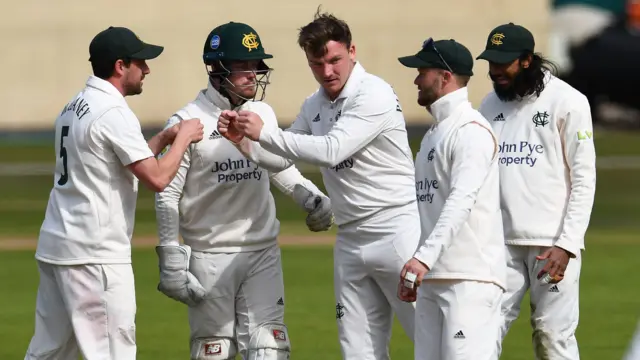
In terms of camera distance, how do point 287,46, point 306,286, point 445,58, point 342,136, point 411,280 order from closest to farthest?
point 411,280, point 445,58, point 342,136, point 306,286, point 287,46

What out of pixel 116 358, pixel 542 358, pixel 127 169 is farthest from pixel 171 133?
pixel 542 358

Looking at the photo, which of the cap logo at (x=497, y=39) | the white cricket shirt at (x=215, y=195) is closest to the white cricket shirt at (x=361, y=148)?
the white cricket shirt at (x=215, y=195)

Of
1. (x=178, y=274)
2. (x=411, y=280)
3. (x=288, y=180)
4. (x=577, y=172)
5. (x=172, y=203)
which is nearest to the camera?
(x=411, y=280)

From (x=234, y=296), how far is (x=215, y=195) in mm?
641

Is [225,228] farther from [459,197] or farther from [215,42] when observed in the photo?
[459,197]

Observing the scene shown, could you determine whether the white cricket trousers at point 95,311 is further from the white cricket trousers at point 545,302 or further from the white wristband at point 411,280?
the white cricket trousers at point 545,302

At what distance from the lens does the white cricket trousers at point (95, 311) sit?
7.16 meters

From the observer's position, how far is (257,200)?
7879 millimetres

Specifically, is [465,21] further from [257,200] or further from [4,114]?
[257,200]

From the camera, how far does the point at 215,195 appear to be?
25.5ft

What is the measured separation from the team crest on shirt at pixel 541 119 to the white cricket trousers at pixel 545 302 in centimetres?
77

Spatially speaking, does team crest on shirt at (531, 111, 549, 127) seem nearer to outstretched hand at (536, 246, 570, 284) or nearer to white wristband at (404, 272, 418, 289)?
outstretched hand at (536, 246, 570, 284)

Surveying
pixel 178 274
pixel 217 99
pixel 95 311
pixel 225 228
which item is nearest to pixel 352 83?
pixel 217 99

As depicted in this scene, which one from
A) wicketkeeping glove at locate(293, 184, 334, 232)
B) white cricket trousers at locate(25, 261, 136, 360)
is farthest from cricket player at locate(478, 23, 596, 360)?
white cricket trousers at locate(25, 261, 136, 360)
